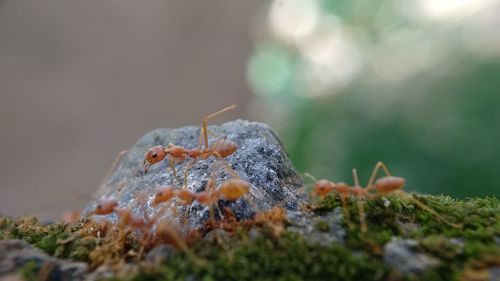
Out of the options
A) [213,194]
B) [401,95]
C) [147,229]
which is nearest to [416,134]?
[401,95]

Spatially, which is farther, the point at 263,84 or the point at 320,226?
the point at 263,84

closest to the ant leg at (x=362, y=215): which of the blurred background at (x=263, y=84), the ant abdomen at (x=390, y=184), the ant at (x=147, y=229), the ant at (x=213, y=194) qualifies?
the ant abdomen at (x=390, y=184)

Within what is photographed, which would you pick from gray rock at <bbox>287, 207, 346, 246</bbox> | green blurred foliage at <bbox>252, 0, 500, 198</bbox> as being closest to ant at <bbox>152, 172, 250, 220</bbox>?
gray rock at <bbox>287, 207, 346, 246</bbox>

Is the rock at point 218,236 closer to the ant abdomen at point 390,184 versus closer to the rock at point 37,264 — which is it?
the rock at point 37,264

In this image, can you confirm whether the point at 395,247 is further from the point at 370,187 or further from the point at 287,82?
the point at 287,82

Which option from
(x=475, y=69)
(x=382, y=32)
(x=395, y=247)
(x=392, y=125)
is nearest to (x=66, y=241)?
(x=395, y=247)

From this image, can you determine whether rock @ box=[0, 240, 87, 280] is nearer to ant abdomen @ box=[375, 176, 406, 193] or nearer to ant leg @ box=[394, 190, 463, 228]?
ant abdomen @ box=[375, 176, 406, 193]

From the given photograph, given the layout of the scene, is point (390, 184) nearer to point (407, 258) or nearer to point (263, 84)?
point (407, 258)
